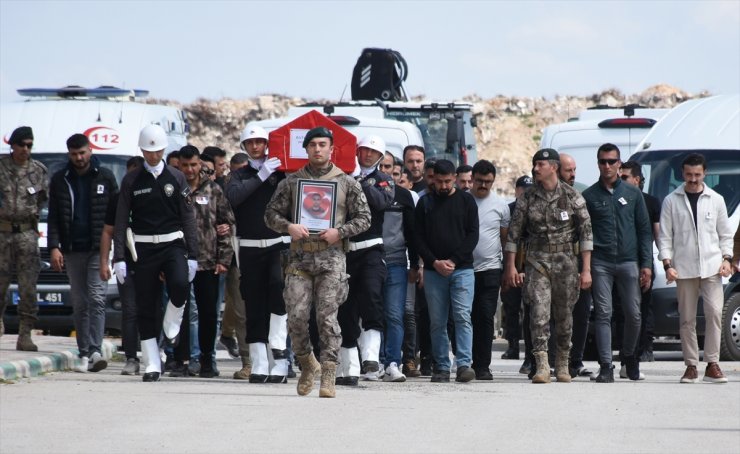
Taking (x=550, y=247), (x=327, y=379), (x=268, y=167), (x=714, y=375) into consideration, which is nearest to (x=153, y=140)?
(x=268, y=167)

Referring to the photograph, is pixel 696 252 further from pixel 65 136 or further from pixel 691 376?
pixel 65 136

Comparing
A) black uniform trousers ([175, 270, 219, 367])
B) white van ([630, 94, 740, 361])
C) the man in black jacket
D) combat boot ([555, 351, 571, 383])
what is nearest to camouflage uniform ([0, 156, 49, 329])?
the man in black jacket

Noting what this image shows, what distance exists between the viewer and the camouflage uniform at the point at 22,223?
15.7 m

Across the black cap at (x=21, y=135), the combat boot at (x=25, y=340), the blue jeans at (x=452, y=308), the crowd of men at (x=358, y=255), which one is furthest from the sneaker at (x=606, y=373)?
the black cap at (x=21, y=135)

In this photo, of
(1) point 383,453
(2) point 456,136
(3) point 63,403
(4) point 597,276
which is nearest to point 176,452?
(1) point 383,453

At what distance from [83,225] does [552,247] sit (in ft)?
14.5

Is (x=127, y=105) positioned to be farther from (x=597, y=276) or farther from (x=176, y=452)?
(x=176, y=452)

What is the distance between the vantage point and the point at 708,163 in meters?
17.9

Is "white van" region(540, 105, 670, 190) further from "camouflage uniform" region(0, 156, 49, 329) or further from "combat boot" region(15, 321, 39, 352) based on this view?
"combat boot" region(15, 321, 39, 352)

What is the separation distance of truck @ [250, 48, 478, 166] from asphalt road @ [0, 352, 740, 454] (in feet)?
22.6

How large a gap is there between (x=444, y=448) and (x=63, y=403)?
11.4 feet

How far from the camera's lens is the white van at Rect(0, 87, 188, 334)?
752 inches

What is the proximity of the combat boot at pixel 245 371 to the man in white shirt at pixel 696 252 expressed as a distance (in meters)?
3.91

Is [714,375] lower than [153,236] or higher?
lower
